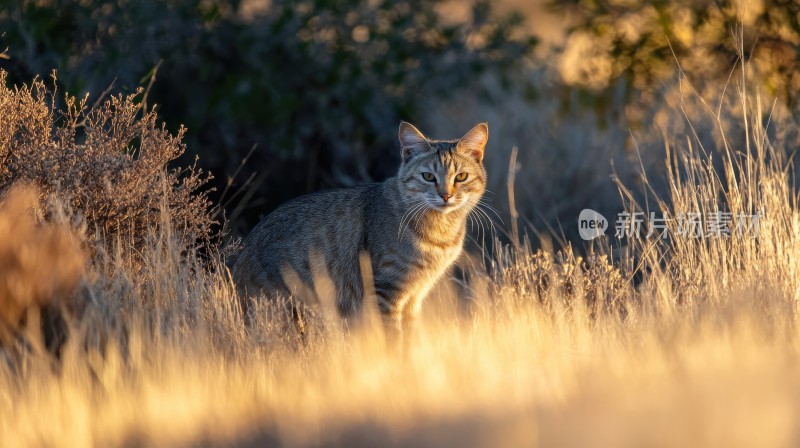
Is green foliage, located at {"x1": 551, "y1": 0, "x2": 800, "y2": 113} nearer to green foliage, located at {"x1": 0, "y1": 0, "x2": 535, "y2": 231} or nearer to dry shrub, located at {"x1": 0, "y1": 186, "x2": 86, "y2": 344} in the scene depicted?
green foliage, located at {"x1": 0, "y1": 0, "x2": 535, "y2": 231}

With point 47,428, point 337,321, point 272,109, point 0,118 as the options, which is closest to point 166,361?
point 47,428

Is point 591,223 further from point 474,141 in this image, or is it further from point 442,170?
point 442,170

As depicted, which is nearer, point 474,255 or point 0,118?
point 0,118

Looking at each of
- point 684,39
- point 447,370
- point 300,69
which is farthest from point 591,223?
point 447,370

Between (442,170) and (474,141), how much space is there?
34cm

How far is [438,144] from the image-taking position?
6.96 meters

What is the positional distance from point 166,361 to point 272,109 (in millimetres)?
5788

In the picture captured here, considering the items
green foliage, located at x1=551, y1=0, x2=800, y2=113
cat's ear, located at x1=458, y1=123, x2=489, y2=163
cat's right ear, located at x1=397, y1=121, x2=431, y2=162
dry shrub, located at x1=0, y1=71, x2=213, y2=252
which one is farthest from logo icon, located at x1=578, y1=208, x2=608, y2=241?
dry shrub, located at x1=0, y1=71, x2=213, y2=252

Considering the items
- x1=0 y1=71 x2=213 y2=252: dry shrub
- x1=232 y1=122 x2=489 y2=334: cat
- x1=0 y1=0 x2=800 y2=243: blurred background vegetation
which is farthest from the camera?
x1=0 y1=0 x2=800 y2=243: blurred background vegetation

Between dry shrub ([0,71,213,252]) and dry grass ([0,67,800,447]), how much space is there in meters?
0.21

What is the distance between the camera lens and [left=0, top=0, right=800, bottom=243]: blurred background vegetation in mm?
10172

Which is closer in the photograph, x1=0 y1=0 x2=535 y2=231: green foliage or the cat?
the cat

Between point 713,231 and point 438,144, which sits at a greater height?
point 438,144

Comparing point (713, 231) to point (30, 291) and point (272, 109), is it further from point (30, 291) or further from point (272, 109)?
point (272, 109)
